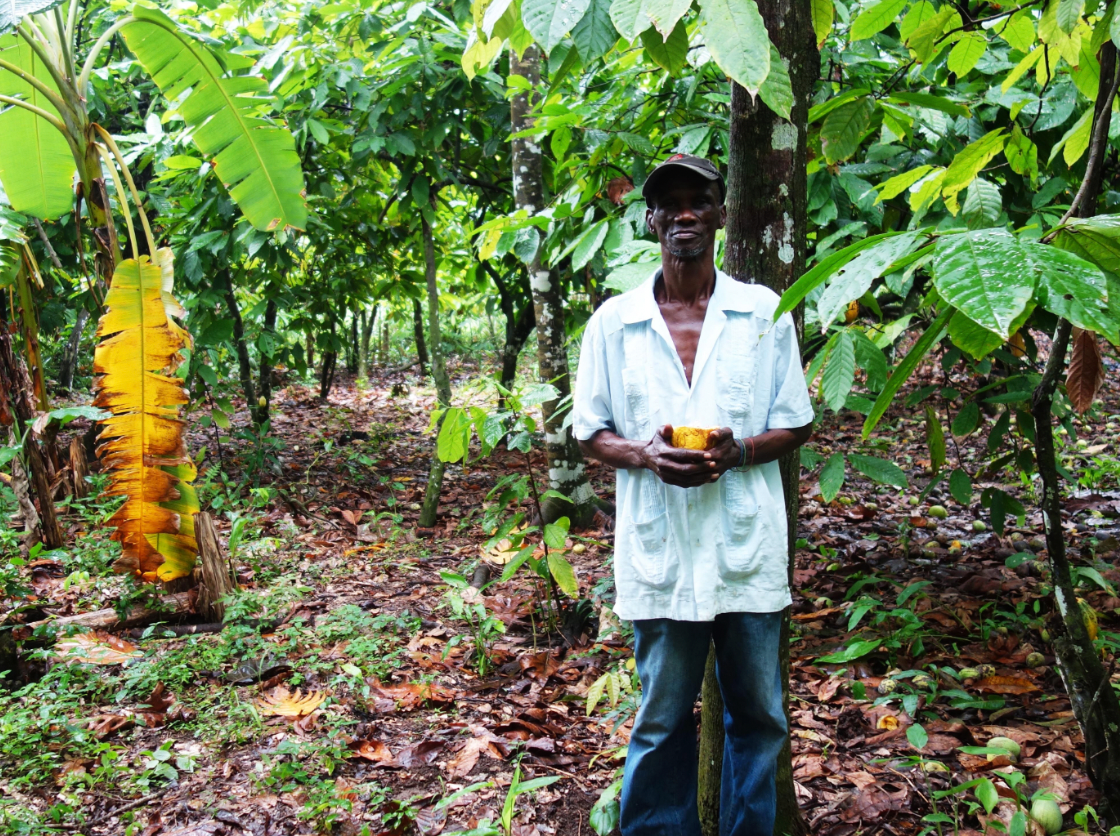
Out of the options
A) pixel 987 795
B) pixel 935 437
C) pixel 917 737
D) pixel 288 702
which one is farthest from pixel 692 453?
pixel 288 702

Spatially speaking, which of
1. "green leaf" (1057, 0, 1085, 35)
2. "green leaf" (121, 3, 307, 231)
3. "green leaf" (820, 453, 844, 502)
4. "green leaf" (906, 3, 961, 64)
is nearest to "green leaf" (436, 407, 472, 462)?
"green leaf" (121, 3, 307, 231)

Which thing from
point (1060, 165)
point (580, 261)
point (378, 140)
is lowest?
point (580, 261)

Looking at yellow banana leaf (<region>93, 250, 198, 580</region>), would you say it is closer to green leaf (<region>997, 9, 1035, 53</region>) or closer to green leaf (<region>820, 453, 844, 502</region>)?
green leaf (<region>820, 453, 844, 502</region>)

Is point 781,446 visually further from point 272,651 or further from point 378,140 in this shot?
point 378,140

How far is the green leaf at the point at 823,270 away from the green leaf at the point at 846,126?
1.19 metres

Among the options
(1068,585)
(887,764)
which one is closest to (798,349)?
(1068,585)

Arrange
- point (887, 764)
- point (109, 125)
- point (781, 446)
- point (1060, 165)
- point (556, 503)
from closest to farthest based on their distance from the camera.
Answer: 1. point (781, 446)
2. point (887, 764)
3. point (1060, 165)
4. point (556, 503)
5. point (109, 125)

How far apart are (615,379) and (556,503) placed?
9.58ft

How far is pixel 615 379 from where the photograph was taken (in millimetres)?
2041

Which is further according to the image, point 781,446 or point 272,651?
point 272,651

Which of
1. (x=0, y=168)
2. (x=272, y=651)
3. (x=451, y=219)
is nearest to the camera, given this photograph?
(x=0, y=168)

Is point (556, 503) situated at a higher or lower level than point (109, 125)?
lower

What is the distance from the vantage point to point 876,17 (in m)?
2.14

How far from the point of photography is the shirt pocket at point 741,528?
1.88m
